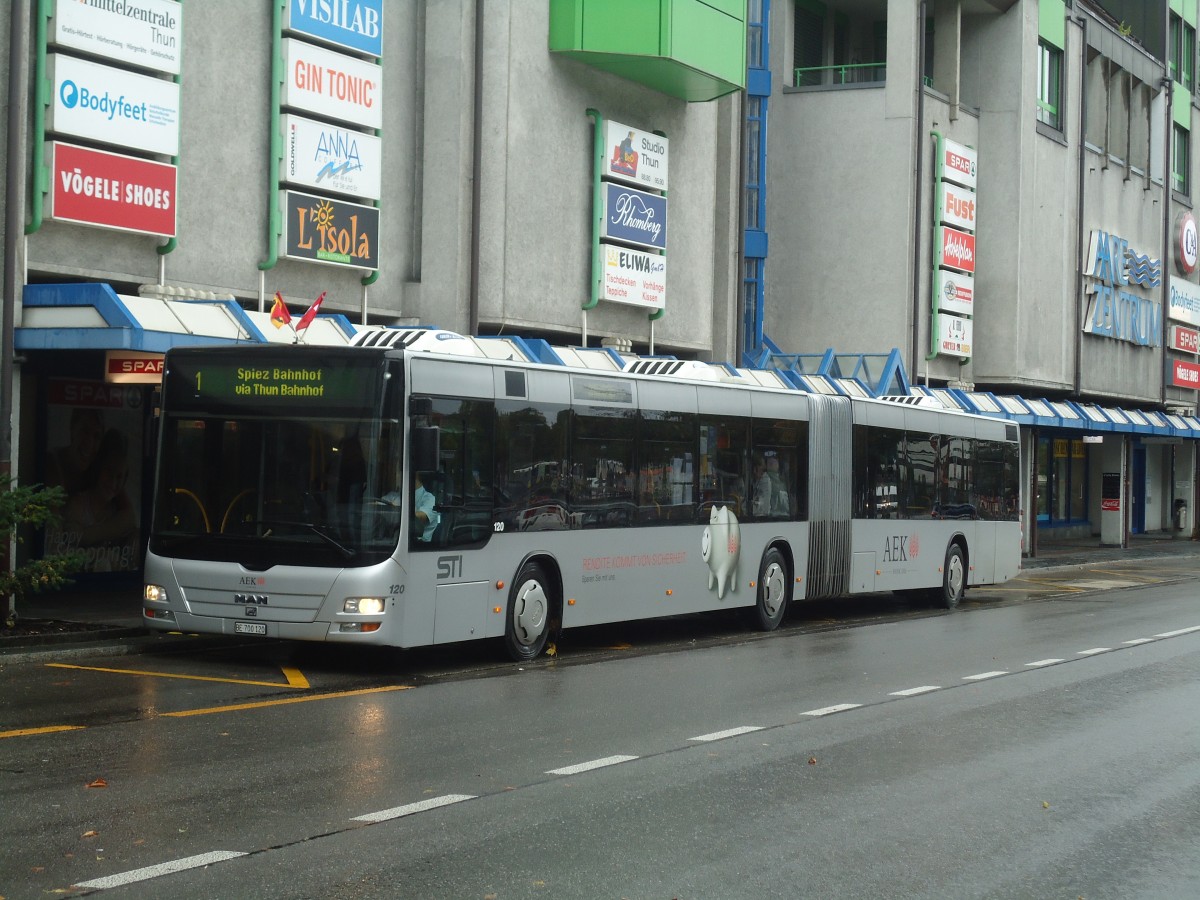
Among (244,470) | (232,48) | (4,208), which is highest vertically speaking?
(232,48)

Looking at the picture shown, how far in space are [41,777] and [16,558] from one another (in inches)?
442

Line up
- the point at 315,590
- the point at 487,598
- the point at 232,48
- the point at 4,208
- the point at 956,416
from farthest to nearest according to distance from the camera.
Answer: the point at 956,416, the point at 232,48, the point at 4,208, the point at 487,598, the point at 315,590

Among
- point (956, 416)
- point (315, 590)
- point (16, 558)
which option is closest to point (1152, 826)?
point (315, 590)

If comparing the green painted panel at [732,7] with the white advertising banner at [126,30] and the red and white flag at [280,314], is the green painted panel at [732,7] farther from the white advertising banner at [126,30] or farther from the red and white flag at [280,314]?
the red and white flag at [280,314]

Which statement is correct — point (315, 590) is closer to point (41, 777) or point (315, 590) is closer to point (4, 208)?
point (41, 777)

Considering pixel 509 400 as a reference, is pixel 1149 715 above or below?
below

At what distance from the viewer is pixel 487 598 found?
14.4 metres

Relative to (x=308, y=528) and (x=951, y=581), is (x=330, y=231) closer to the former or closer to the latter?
(x=308, y=528)

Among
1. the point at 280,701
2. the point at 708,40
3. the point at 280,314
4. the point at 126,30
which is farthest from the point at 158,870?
the point at 708,40

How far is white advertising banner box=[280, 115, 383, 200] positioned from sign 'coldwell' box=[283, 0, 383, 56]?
117 cm

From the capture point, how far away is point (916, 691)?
13.5 metres

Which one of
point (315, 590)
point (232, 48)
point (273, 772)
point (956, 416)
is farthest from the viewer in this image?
point (956, 416)

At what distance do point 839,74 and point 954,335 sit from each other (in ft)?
23.6

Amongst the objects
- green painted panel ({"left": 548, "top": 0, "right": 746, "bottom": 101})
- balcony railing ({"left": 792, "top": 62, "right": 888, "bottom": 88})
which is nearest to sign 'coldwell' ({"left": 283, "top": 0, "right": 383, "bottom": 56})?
green painted panel ({"left": 548, "top": 0, "right": 746, "bottom": 101})
